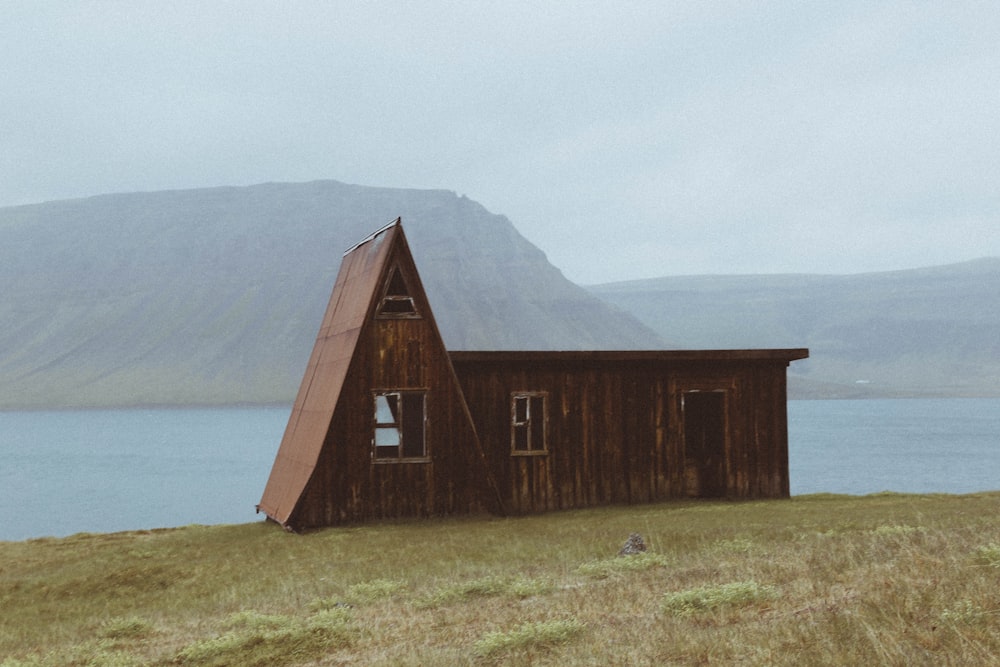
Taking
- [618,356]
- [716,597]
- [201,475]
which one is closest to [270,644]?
[716,597]

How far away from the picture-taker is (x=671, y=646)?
835 centimetres

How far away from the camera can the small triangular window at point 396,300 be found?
23.8 metres

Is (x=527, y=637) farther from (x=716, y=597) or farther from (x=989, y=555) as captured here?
(x=989, y=555)

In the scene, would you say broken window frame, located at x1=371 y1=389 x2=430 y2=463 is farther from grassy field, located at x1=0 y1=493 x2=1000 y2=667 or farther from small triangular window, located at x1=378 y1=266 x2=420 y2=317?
small triangular window, located at x1=378 y1=266 x2=420 y2=317

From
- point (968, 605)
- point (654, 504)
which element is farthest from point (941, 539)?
point (654, 504)

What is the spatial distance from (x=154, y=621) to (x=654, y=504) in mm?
15280

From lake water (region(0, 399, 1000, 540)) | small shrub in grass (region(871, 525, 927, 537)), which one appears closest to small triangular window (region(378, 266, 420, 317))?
small shrub in grass (region(871, 525, 927, 537))

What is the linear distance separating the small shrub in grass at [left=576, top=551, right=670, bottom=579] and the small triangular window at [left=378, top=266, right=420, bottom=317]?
10747mm

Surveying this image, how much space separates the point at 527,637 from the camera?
9.38 m

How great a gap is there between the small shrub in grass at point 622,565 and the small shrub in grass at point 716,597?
3.35 meters

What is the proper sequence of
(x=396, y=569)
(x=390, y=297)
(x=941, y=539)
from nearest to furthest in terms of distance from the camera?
(x=941, y=539) → (x=396, y=569) → (x=390, y=297)

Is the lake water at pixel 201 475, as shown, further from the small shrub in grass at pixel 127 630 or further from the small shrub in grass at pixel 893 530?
the small shrub in grass at pixel 127 630

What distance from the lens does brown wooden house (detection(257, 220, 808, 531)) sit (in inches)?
923

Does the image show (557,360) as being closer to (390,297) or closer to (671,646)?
(390,297)
